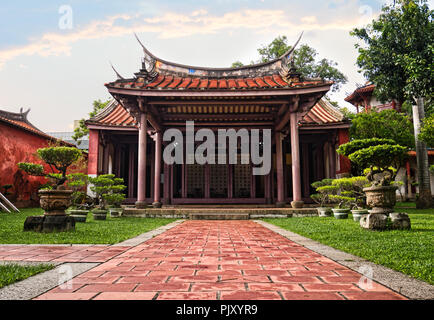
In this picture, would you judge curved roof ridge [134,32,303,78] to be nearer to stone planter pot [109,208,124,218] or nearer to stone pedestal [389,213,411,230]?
stone planter pot [109,208,124,218]

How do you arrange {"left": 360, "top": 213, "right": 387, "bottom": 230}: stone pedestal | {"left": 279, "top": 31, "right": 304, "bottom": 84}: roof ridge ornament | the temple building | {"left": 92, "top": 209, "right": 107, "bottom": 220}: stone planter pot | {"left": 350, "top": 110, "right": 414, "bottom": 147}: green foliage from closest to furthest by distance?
{"left": 360, "top": 213, "right": 387, "bottom": 230}: stone pedestal, {"left": 92, "top": 209, "right": 107, "bottom": 220}: stone planter pot, {"left": 279, "top": 31, "right": 304, "bottom": 84}: roof ridge ornament, the temple building, {"left": 350, "top": 110, "right": 414, "bottom": 147}: green foliage

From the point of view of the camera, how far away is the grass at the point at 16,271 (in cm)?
240

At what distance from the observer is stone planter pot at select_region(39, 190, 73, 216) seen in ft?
19.3

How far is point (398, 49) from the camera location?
1235 cm

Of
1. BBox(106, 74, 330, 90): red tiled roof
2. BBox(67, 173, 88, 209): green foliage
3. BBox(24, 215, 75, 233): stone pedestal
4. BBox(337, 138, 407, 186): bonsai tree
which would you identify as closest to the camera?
BBox(24, 215, 75, 233): stone pedestal

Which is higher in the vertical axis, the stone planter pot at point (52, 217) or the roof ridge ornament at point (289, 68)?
the roof ridge ornament at point (289, 68)

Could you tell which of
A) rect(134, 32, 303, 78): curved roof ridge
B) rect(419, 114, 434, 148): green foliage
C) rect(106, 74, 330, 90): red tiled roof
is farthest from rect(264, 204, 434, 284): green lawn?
rect(134, 32, 303, 78): curved roof ridge

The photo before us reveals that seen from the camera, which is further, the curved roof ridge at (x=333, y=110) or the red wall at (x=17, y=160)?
the curved roof ridge at (x=333, y=110)

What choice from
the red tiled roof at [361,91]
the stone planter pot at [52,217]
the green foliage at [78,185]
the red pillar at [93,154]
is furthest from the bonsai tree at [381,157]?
the red tiled roof at [361,91]

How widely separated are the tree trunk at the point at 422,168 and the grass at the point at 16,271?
48.0 ft

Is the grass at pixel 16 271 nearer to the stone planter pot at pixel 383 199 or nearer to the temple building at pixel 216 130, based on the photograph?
the stone planter pot at pixel 383 199

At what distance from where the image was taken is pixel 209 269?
2.85m

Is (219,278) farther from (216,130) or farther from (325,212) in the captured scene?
(216,130)
